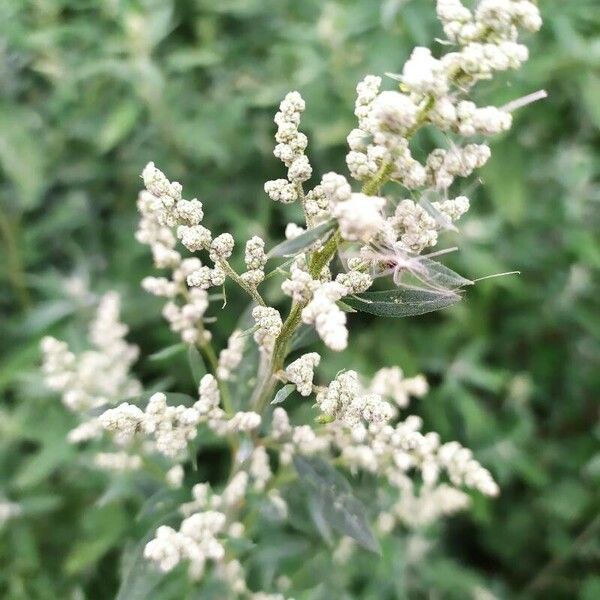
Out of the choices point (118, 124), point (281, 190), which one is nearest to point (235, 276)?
point (281, 190)

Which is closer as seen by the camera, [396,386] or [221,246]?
[221,246]

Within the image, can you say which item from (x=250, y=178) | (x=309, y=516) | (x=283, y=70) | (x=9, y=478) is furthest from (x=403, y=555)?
(x=283, y=70)

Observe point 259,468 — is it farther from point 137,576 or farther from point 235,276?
point 235,276

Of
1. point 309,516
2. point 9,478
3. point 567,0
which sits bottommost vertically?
point 9,478

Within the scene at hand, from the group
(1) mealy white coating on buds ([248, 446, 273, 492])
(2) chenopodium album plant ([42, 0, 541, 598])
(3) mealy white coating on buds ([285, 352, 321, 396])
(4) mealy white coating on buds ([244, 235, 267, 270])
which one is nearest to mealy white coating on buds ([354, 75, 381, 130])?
(2) chenopodium album plant ([42, 0, 541, 598])

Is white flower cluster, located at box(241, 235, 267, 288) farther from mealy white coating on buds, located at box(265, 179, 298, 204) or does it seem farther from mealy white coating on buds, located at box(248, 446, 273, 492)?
mealy white coating on buds, located at box(248, 446, 273, 492)

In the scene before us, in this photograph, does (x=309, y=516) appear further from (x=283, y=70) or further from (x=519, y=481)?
(x=283, y=70)
